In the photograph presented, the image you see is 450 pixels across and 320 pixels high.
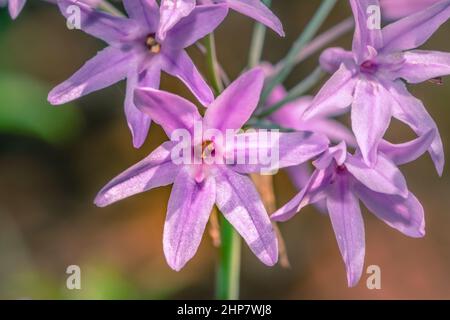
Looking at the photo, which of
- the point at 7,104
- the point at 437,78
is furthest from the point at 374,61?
the point at 7,104

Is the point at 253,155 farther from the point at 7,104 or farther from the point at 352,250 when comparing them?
the point at 7,104

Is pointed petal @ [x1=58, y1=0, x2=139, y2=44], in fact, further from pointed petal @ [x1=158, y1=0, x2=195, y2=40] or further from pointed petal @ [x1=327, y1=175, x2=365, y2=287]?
pointed petal @ [x1=327, y1=175, x2=365, y2=287]

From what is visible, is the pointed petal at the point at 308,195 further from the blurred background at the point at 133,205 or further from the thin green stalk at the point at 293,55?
the blurred background at the point at 133,205

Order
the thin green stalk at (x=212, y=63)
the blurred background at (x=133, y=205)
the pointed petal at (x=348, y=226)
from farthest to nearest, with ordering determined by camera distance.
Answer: the blurred background at (x=133, y=205) < the thin green stalk at (x=212, y=63) < the pointed petal at (x=348, y=226)

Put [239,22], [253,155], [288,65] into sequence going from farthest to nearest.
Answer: [239,22]
[288,65]
[253,155]

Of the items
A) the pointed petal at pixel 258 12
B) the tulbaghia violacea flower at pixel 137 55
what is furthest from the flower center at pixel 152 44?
the pointed petal at pixel 258 12

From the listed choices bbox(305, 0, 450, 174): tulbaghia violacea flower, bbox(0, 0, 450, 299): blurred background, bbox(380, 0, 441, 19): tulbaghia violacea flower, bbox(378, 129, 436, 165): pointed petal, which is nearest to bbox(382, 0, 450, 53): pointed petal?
bbox(305, 0, 450, 174): tulbaghia violacea flower

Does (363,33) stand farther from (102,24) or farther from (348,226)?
(102,24)
